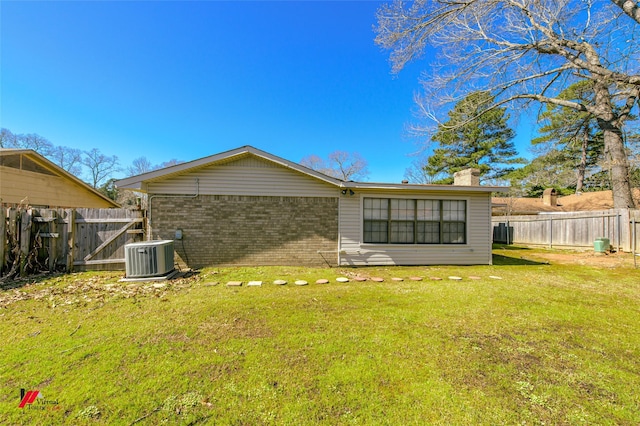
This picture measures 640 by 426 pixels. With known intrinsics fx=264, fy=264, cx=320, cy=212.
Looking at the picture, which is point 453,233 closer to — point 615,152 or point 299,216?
point 299,216

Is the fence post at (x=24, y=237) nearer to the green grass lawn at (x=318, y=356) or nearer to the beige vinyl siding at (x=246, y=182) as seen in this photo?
the green grass lawn at (x=318, y=356)

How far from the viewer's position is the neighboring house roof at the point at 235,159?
727 cm

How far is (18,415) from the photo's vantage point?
198 cm

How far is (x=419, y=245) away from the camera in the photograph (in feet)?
28.4

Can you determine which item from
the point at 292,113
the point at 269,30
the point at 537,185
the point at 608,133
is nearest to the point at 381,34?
the point at 269,30

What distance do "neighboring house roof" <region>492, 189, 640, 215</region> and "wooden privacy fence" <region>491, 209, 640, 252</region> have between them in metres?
4.97

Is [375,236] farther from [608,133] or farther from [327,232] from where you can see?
[608,133]

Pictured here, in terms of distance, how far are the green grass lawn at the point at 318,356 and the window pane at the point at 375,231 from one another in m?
3.24

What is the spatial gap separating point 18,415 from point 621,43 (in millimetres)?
16001

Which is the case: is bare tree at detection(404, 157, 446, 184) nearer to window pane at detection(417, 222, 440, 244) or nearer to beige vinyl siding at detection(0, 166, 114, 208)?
window pane at detection(417, 222, 440, 244)

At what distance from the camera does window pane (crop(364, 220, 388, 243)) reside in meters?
8.53

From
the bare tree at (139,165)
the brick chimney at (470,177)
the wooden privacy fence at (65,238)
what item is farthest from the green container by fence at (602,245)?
the bare tree at (139,165)

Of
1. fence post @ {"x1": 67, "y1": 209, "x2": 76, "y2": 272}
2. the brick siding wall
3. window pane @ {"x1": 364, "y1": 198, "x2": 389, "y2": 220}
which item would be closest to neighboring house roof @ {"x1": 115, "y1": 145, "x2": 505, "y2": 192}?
window pane @ {"x1": 364, "y1": 198, "x2": 389, "y2": 220}

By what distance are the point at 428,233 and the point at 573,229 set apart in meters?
10.5
